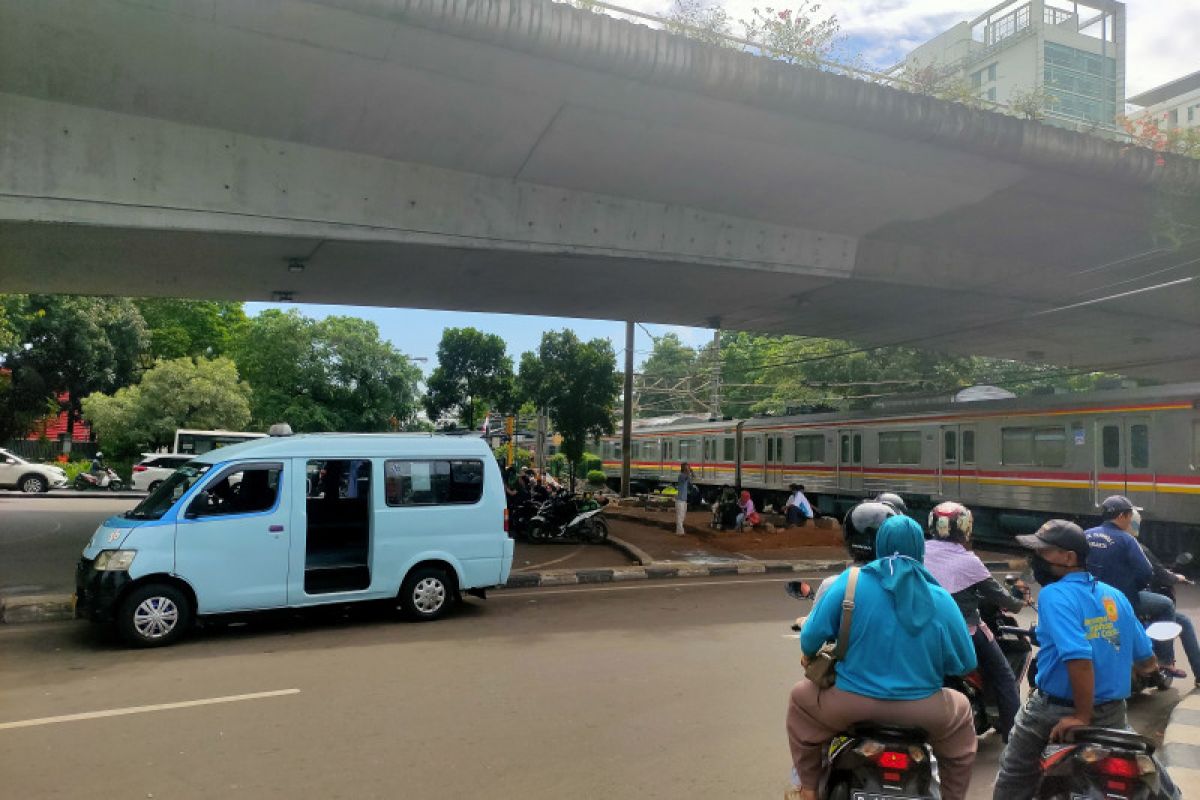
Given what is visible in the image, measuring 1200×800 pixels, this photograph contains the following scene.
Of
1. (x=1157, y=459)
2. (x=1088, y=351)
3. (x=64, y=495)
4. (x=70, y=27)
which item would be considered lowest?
(x=64, y=495)

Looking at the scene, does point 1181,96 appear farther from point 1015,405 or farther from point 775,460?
point 1015,405

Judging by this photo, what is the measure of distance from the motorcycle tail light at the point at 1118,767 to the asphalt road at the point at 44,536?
10.7 meters

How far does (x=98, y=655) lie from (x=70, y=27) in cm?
572

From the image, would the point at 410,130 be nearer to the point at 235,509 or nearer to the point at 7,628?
the point at 235,509

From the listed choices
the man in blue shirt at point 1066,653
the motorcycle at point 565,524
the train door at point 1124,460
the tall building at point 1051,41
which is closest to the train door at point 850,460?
the train door at point 1124,460

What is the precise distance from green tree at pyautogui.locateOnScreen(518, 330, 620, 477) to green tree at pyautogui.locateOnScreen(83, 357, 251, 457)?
12.6 meters

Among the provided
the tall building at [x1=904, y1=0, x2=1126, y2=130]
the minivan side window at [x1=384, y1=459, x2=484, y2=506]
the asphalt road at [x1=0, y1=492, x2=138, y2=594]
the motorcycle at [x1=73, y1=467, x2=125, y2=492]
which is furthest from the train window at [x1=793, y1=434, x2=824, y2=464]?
the tall building at [x1=904, y1=0, x2=1126, y2=130]

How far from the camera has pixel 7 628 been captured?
8.30 metres

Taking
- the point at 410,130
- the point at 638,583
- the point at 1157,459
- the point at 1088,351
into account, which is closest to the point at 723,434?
the point at 1088,351

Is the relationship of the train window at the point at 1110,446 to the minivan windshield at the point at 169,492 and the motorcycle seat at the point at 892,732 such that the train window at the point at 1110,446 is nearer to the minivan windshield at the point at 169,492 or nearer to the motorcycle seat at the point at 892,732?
the motorcycle seat at the point at 892,732

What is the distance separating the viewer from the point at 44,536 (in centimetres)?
1529

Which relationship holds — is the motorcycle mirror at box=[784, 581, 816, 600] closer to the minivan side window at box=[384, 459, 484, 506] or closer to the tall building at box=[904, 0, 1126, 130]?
the minivan side window at box=[384, 459, 484, 506]

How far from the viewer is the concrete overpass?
814 centimetres

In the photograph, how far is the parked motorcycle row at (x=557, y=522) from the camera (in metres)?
15.9
